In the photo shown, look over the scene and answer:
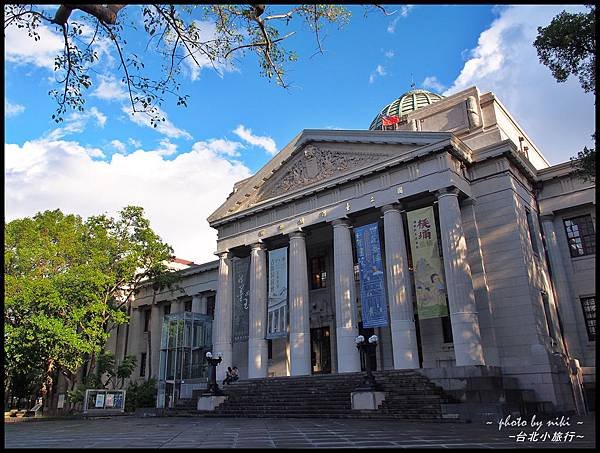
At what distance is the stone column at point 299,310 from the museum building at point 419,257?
6 centimetres

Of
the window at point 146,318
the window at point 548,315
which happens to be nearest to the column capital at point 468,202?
the window at point 548,315

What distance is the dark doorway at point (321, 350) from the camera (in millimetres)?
26547

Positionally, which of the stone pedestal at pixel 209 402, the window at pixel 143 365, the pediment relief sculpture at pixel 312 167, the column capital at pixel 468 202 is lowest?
the stone pedestal at pixel 209 402

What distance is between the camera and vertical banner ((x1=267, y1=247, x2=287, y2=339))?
23.9 metres

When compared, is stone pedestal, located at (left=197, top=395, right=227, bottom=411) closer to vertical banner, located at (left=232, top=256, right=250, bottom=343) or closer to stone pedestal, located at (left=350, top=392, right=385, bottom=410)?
vertical banner, located at (left=232, top=256, right=250, bottom=343)

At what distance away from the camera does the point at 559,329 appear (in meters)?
21.3

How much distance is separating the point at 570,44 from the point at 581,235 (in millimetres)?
13394

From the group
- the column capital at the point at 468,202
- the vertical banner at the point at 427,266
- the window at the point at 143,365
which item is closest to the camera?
the vertical banner at the point at 427,266

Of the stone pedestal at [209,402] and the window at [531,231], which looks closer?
the stone pedestal at [209,402]

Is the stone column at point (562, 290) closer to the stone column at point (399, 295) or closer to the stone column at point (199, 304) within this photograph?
the stone column at point (399, 295)

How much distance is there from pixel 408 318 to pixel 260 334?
27.0 feet

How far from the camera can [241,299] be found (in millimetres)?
26484

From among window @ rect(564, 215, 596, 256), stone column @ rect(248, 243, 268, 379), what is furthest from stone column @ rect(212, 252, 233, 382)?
window @ rect(564, 215, 596, 256)

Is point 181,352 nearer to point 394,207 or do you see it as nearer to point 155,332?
point 155,332
